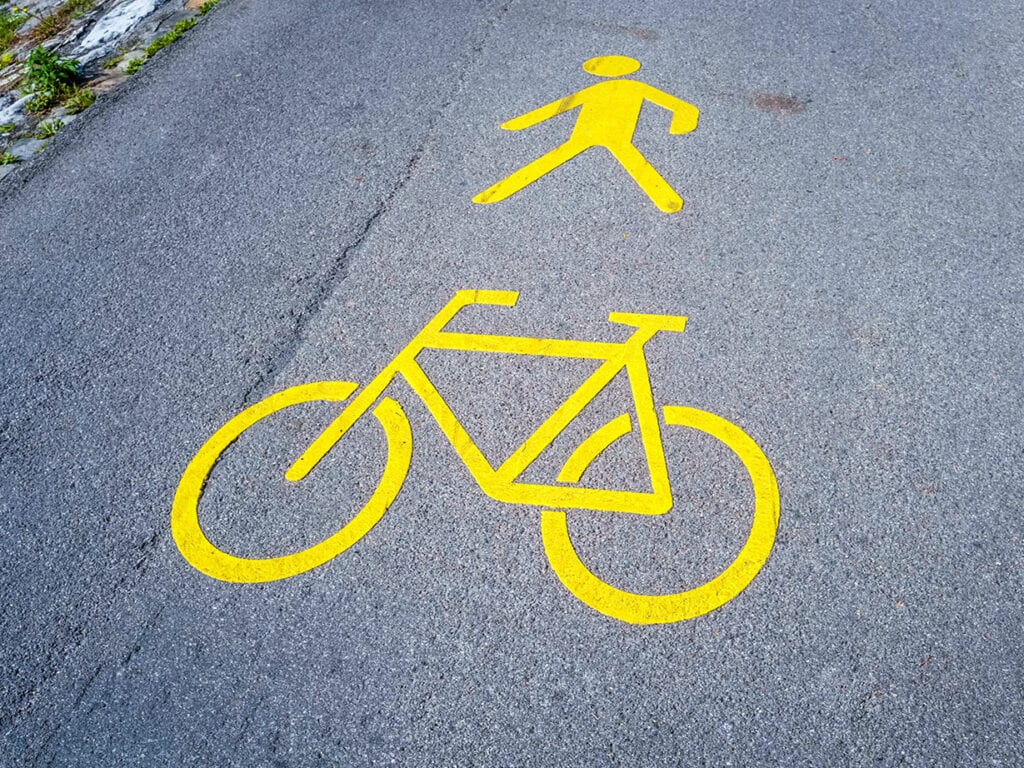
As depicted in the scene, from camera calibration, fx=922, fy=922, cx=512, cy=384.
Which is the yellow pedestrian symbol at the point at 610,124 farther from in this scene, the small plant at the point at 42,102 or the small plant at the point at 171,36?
the small plant at the point at 42,102

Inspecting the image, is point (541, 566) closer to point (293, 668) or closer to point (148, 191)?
point (293, 668)

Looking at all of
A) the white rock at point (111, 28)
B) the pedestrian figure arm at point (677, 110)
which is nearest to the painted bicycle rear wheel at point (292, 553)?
the pedestrian figure arm at point (677, 110)

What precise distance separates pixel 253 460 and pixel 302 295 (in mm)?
1168

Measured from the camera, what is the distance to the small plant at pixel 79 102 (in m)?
6.62

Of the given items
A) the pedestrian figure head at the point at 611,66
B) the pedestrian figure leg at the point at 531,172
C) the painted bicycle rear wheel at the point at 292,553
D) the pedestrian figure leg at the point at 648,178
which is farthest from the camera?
the pedestrian figure head at the point at 611,66

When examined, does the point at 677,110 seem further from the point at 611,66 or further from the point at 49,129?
the point at 49,129

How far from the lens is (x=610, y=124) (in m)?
5.96

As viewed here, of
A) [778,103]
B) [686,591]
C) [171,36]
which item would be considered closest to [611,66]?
[778,103]

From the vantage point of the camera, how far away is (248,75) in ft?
22.4

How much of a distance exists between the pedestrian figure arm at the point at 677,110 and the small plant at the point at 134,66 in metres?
3.88

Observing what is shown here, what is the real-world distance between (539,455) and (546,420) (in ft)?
0.67

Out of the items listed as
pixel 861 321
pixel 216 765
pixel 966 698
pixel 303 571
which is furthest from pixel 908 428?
pixel 216 765

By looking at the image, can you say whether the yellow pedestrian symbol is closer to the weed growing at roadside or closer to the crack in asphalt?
the crack in asphalt

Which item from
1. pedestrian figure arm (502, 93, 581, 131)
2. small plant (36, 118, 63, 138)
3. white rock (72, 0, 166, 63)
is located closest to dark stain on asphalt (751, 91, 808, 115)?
pedestrian figure arm (502, 93, 581, 131)
